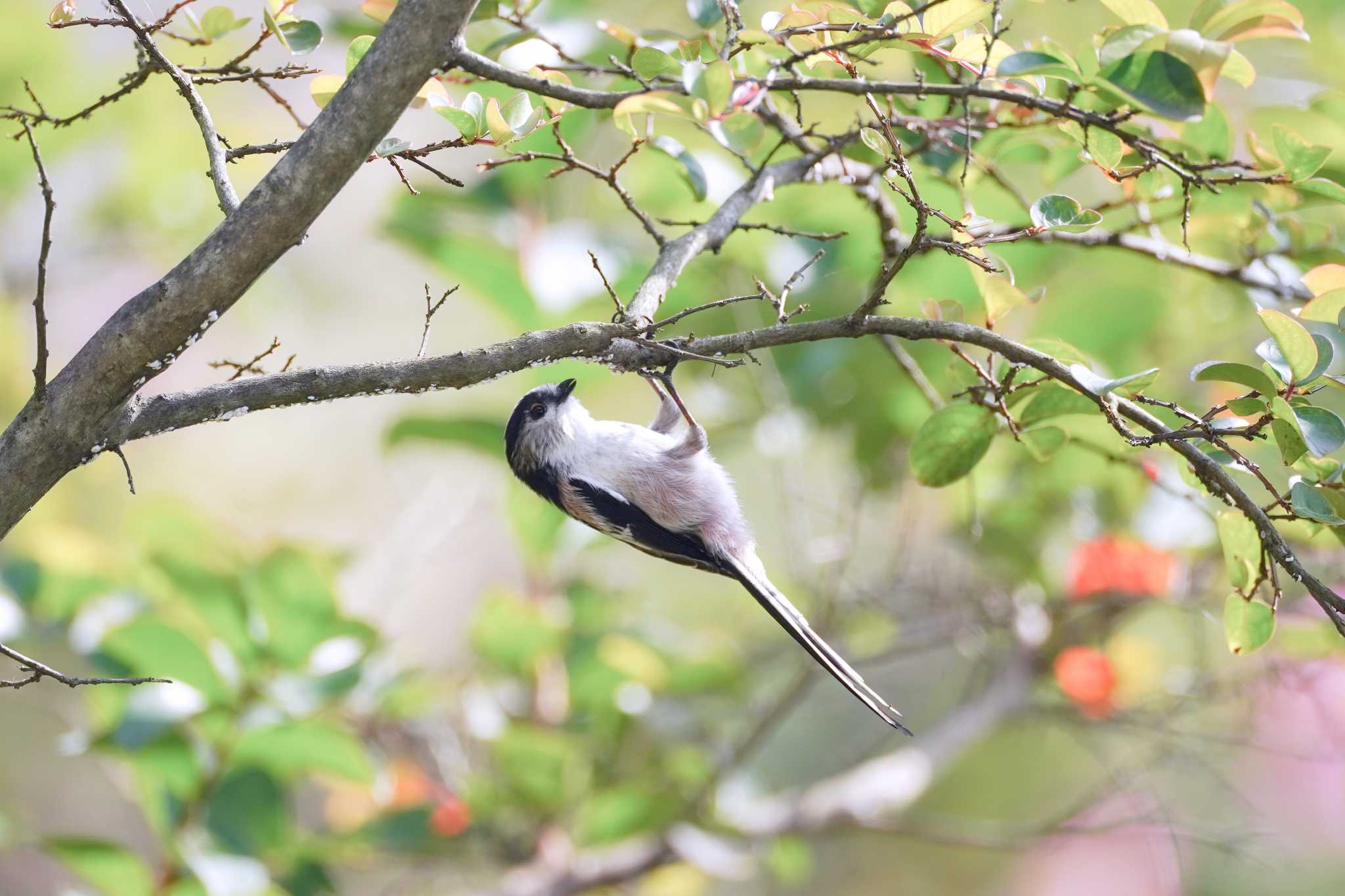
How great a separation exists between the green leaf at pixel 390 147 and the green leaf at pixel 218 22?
0.51 metres

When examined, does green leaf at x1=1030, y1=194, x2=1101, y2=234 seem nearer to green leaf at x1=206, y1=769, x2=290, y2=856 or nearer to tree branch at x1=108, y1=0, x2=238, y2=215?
tree branch at x1=108, y1=0, x2=238, y2=215

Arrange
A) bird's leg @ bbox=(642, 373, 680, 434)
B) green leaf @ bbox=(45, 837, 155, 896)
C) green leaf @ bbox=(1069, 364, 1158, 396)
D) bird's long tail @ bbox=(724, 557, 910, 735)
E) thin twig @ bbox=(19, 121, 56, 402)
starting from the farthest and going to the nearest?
bird's leg @ bbox=(642, 373, 680, 434), green leaf @ bbox=(45, 837, 155, 896), bird's long tail @ bbox=(724, 557, 910, 735), green leaf @ bbox=(1069, 364, 1158, 396), thin twig @ bbox=(19, 121, 56, 402)

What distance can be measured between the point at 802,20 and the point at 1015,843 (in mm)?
2314

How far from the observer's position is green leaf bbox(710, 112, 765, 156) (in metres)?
1.56

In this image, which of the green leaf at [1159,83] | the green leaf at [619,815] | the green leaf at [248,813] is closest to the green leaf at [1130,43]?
the green leaf at [1159,83]

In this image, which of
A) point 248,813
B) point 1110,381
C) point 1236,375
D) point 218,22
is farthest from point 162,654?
point 1236,375

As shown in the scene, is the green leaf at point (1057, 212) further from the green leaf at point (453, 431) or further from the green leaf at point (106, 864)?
the green leaf at point (106, 864)

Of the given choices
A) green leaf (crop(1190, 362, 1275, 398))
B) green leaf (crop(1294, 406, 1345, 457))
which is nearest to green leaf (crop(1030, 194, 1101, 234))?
green leaf (crop(1190, 362, 1275, 398))

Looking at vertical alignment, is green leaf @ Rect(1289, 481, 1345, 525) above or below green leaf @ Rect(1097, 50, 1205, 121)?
below

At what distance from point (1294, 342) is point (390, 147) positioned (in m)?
1.21

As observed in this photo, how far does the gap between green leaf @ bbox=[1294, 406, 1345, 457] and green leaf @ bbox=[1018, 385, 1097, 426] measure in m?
0.32

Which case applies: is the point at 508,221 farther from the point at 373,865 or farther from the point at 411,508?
the point at 373,865

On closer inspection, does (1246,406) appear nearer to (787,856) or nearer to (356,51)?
(356,51)

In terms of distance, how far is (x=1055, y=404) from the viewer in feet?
5.83
